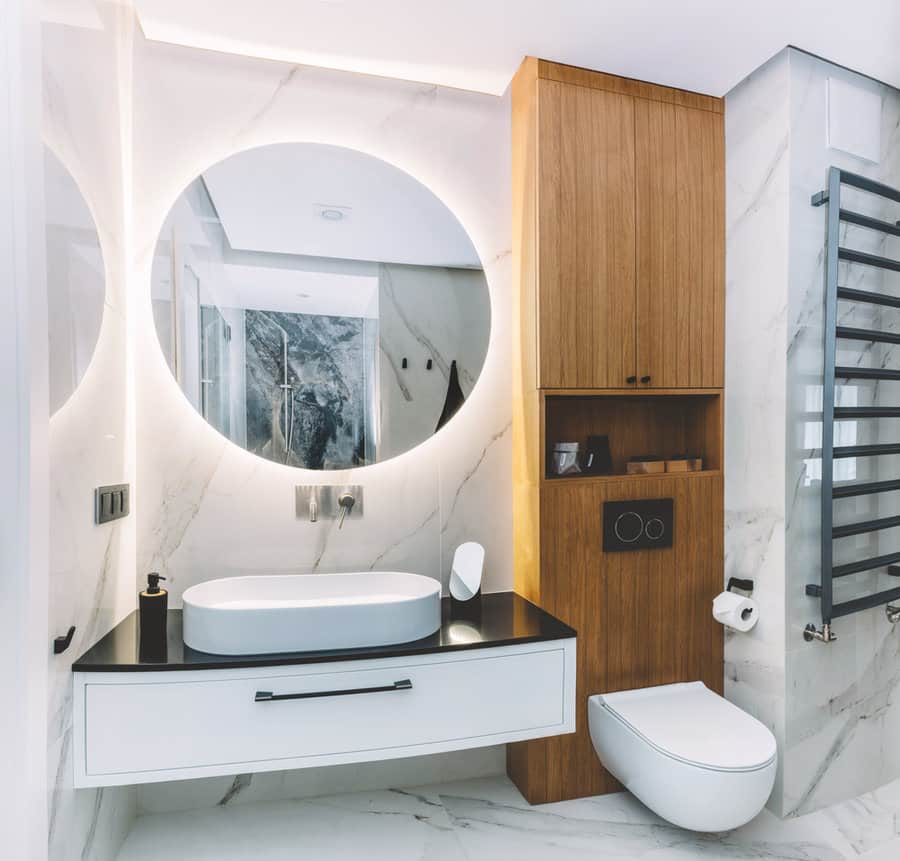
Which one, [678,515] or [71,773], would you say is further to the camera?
[678,515]

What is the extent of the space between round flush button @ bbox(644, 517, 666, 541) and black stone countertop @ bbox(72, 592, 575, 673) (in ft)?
1.58

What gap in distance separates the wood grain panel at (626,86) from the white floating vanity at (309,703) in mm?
1697

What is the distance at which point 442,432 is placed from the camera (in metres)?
2.03

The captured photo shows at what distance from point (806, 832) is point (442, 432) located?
5.41 feet

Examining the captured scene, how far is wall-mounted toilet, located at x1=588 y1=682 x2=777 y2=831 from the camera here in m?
1.53

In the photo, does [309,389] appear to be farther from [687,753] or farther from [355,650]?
[687,753]

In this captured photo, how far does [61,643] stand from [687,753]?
5.04 ft

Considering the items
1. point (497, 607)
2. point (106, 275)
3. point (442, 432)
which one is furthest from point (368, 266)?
point (497, 607)

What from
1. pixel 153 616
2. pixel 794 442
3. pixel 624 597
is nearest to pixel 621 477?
pixel 624 597

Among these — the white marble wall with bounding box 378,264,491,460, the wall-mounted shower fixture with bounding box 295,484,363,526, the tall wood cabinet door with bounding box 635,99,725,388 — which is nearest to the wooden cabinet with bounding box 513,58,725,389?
the tall wood cabinet door with bounding box 635,99,725,388

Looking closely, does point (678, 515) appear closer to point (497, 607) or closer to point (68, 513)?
point (497, 607)

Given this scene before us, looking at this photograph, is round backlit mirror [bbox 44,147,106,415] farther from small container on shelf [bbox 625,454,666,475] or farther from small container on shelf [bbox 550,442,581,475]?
small container on shelf [bbox 625,454,666,475]

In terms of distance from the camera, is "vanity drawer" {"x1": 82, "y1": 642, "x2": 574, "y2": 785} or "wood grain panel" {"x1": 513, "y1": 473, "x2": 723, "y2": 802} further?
"wood grain panel" {"x1": 513, "y1": 473, "x2": 723, "y2": 802}

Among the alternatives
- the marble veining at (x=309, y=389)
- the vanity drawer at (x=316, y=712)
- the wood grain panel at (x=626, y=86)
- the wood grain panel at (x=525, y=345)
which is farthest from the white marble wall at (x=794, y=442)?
the marble veining at (x=309, y=389)
